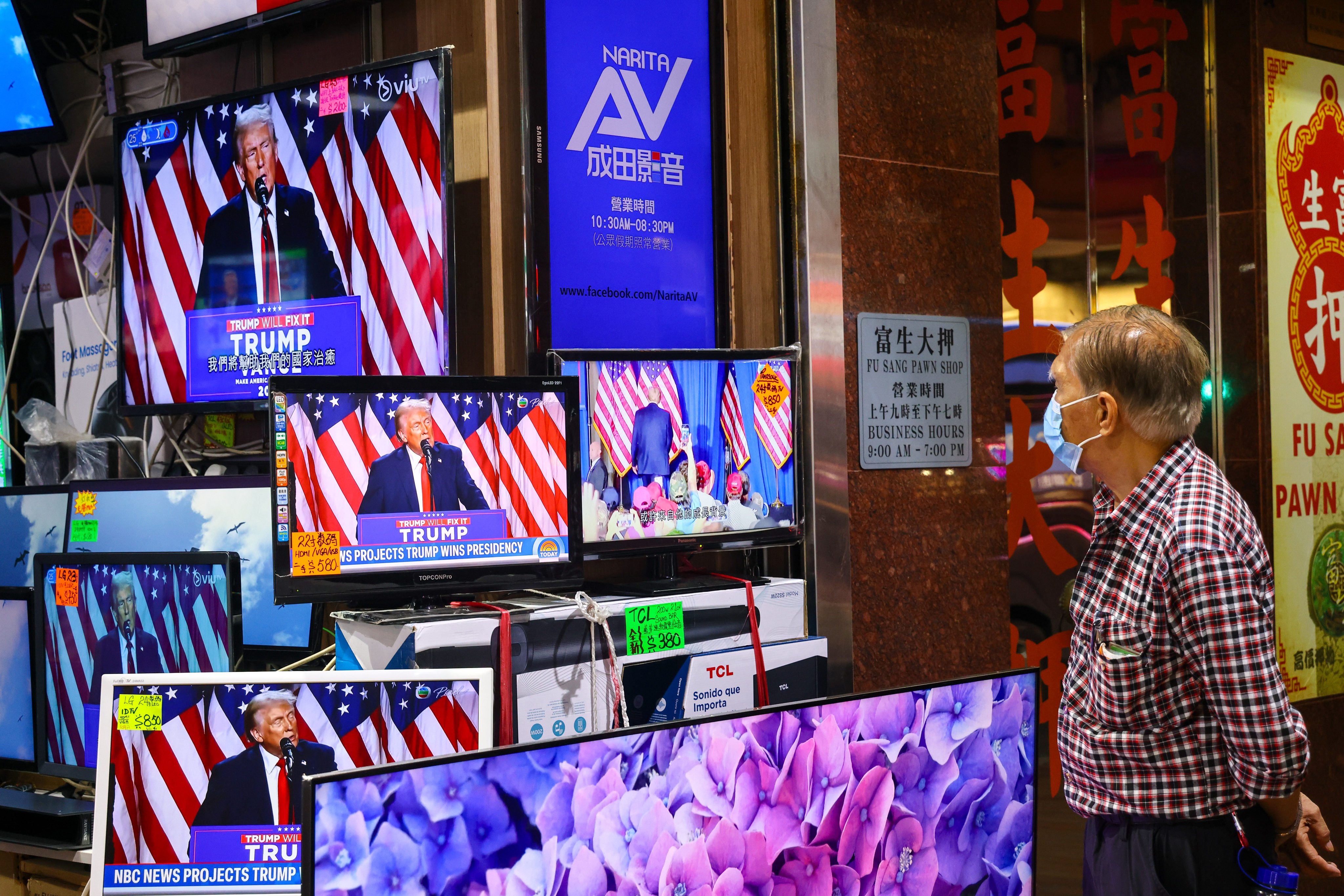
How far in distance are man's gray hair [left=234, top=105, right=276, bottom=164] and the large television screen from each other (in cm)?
106

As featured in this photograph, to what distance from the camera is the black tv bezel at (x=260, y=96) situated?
8.20 feet

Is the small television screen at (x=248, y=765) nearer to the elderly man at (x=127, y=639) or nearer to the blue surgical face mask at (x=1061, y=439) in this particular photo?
the elderly man at (x=127, y=639)

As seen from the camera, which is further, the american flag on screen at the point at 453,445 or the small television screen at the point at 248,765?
the american flag on screen at the point at 453,445

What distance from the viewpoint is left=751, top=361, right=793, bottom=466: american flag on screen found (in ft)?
8.23

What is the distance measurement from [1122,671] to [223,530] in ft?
6.33

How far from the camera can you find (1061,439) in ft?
7.23

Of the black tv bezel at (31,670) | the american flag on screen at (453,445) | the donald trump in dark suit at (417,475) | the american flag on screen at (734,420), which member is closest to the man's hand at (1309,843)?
the american flag on screen at (734,420)

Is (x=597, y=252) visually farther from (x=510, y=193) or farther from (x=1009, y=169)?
(x=1009, y=169)

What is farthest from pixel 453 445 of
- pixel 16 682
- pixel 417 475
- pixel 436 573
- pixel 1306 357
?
pixel 1306 357

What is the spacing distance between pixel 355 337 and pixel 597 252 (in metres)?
0.59

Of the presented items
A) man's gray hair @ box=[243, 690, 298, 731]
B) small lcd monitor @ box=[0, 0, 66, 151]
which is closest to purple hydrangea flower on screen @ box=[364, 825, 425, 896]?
man's gray hair @ box=[243, 690, 298, 731]

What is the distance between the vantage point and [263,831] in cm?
173

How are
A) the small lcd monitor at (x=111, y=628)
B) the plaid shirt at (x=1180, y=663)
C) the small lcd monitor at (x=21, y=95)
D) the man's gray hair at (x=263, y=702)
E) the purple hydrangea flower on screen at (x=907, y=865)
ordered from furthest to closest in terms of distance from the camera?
the small lcd monitor at (x=21, y=95), the small lcd monitor at (x=111, y=628), the plaid shirt at (x=1180, y=663), the man's gray hair at (x=263, y=702), the purple hydrangea flower on screen at (x=907, y=865)

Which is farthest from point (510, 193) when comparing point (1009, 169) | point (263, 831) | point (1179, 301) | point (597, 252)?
point (1179, 301)
